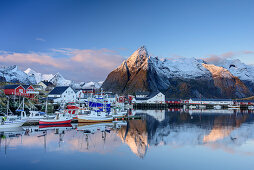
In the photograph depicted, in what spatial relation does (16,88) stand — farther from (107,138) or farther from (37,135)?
(107,138)

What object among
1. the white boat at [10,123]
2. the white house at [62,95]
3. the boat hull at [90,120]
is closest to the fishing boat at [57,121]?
the boat hull at [90,120]

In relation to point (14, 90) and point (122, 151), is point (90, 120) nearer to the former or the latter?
point (122, 151)

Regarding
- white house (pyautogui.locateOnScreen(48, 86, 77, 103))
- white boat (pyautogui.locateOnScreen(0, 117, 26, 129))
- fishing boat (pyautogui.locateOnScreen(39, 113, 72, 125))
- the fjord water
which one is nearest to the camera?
the fjord water

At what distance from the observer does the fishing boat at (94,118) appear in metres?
44.8

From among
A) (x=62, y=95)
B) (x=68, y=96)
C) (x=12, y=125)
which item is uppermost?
(x=62, y=95)

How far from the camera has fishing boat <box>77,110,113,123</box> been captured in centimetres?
4481

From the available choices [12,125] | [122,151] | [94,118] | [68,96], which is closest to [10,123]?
[12,125]

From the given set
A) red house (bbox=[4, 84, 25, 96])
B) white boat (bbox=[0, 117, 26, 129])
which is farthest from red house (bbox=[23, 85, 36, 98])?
white boat (bbox=[0, 117, 26, 129])

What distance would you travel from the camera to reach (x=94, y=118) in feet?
151

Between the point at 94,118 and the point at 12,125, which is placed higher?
the point at 94,118

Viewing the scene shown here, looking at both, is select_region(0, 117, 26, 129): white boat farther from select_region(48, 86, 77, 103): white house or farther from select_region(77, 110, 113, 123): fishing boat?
select_region(48, 86, 77, 103): white house

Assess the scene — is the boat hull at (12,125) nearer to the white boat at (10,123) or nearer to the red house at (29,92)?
the white boat at (10,123)

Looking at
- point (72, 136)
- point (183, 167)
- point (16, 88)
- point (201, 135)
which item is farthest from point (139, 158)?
point (16, 88)

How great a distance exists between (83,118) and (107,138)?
596 inches
